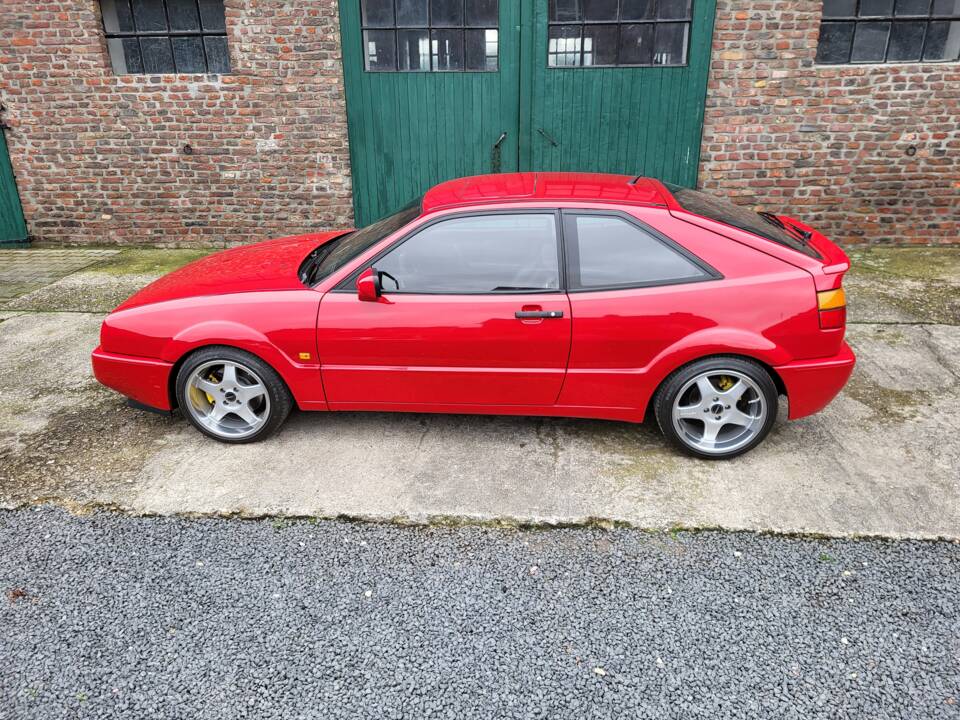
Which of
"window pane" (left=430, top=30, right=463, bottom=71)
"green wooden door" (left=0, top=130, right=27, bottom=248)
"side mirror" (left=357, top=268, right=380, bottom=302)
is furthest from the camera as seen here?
"green wooden door" (left=0, top=130, right=27, bottom=248)

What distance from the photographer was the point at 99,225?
8.71 metres

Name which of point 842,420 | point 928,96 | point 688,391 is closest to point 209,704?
point 688,391

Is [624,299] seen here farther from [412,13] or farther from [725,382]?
Answer: [412,13]

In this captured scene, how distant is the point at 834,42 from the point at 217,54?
23.0 ft

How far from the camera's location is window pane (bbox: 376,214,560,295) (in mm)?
3664

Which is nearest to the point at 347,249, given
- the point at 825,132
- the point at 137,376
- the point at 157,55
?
the point at 137,376

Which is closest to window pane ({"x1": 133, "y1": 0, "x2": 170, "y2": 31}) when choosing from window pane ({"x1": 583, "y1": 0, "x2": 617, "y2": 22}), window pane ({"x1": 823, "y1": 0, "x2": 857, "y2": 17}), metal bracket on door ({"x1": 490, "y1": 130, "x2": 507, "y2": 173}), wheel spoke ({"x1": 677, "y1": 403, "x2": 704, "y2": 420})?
metal bracket on door ({"x1": 490, "y1": 130, "x2": 507, "y2": 173})

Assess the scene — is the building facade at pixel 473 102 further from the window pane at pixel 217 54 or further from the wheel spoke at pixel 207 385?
the wheel spoke at pixel 207 385

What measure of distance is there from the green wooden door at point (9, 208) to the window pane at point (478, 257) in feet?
24.2

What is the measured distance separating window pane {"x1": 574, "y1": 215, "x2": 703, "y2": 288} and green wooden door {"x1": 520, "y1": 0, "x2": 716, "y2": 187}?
4.75 meters

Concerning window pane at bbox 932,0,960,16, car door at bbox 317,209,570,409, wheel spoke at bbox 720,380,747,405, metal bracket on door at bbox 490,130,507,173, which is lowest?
wheel spoke at bbox 720,380,747,405

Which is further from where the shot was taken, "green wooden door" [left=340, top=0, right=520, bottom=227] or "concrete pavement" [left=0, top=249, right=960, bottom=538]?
"green wooden door" [left=340, top=0, right=520, bottom=227]

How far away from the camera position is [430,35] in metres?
7.75

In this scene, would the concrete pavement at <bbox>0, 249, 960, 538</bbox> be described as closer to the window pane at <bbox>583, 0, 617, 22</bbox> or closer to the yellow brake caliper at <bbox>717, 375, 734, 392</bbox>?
the yellow brake caliper at <bbox>717, 375, 734, 392</bbox>
